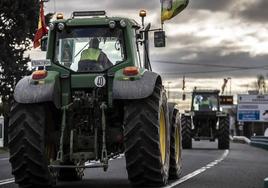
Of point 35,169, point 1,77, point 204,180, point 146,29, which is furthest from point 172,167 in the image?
point 1,77

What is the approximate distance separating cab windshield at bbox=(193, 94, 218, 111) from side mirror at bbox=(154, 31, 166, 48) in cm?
2635

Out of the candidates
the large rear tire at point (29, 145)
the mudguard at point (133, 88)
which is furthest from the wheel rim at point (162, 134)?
the large rear tire at point (29, 145)

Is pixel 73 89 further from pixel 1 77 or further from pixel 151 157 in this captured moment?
pixel 1 77

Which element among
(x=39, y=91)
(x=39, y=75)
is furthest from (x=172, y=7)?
(x=39, y=91)

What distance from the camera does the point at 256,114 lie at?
8212 cm

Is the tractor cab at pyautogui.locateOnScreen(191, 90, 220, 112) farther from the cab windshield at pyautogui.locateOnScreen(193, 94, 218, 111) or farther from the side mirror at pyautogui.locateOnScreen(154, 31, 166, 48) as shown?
the side mirror at pyautogui.locateOnScreen(154, 31, 166, 48)

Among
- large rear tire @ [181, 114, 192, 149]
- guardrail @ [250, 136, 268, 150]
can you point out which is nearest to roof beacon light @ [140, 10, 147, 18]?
large rear tire @ [181, 114, 192, 149]

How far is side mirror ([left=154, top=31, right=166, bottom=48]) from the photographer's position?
1238cm

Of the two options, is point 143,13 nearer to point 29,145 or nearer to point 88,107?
point 88,107

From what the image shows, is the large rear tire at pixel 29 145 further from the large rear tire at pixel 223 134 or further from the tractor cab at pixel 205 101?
the tractor cab at pixel 205 101

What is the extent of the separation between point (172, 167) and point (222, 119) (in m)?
22.8

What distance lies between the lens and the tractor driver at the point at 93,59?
11805mm

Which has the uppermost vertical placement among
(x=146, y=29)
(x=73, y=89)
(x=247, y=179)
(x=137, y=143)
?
(x=146, y=29)

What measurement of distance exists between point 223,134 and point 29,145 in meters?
25.4
